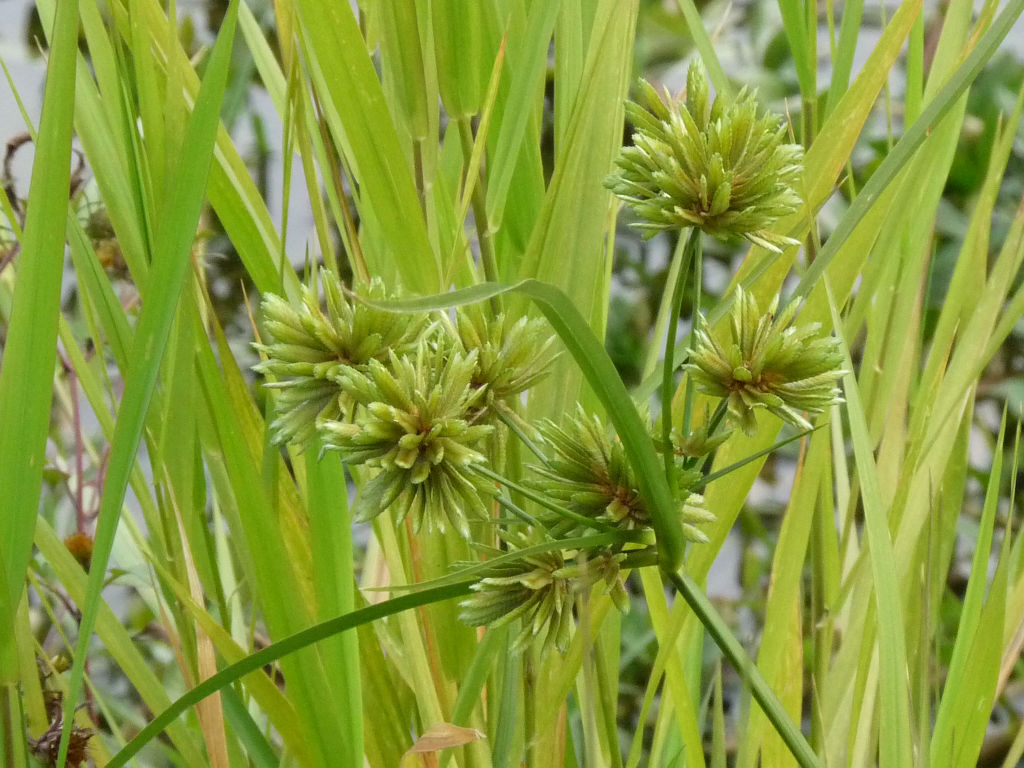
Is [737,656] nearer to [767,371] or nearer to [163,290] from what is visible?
[767,371]

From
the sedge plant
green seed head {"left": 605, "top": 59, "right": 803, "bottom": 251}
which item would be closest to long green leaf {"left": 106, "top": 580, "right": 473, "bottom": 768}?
the sedge plant

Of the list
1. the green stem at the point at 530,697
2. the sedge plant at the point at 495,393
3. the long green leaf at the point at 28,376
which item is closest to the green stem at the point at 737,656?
the sedge plant at the point at 495,393

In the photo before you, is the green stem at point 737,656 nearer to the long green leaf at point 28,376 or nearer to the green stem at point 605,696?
the green stem at point 605,696

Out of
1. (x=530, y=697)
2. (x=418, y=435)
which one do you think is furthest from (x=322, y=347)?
(x=530, y=697)

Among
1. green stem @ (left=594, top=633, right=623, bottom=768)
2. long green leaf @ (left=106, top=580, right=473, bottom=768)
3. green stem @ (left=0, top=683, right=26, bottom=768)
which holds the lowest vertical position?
green stem @ (left=594, top=633, right=623, bottom=768)

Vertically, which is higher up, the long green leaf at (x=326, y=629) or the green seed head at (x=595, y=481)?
the green seed head at (x=595, y=481)

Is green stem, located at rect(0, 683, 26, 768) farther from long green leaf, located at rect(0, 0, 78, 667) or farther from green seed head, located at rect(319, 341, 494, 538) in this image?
green seed head, located at rect(319, 341, 494, 538)

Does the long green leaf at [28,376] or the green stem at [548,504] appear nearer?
the green stem at [548,504]

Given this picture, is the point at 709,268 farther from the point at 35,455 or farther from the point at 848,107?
the point at 35,455

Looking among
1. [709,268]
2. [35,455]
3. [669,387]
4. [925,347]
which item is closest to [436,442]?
[669,387]
